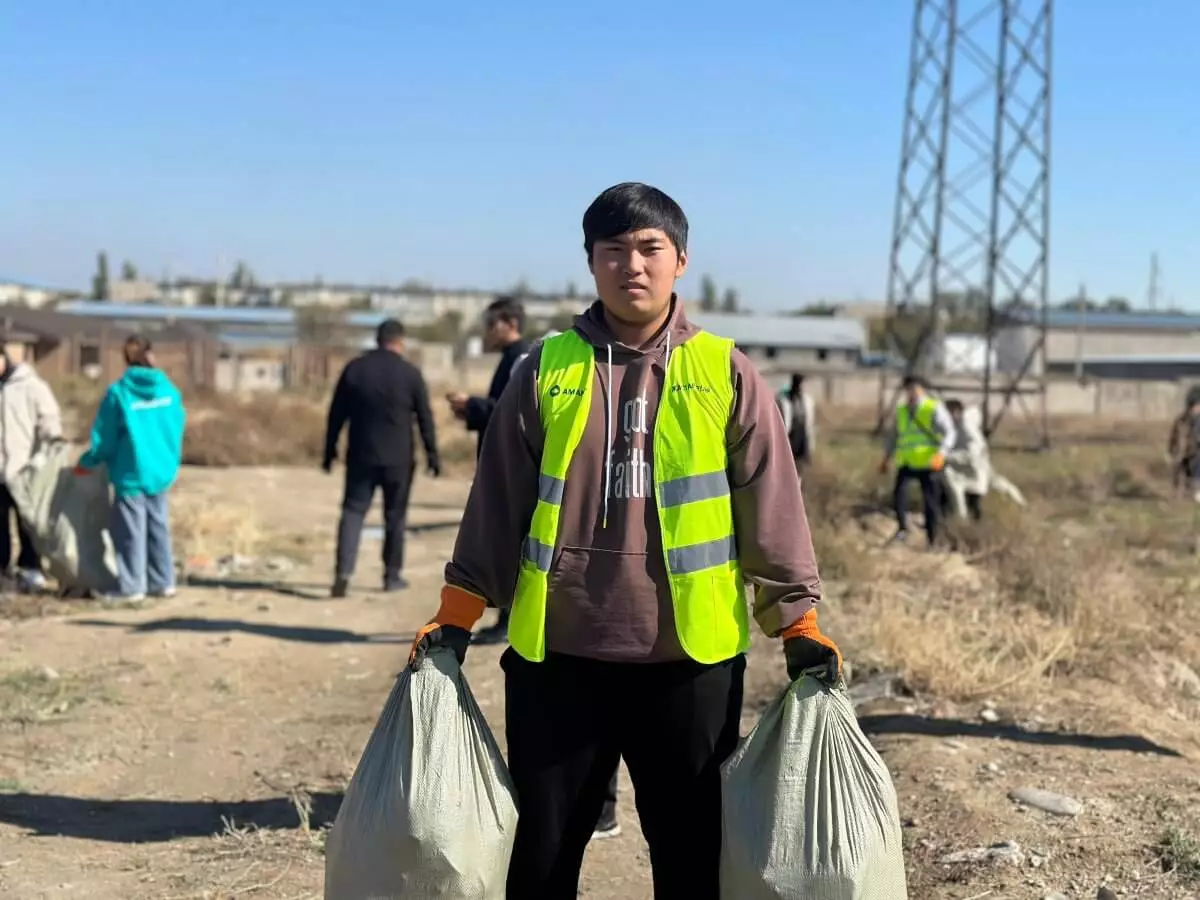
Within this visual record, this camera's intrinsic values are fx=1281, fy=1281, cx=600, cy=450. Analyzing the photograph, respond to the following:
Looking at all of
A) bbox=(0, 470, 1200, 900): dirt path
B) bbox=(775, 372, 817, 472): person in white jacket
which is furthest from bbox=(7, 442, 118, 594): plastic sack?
bbox=(775, 372, 817, 472): person in white jacket

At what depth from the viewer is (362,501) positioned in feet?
26.9

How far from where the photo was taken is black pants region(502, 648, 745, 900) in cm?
266

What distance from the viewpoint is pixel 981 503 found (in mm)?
11930

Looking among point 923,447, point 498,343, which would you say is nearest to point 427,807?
point 498,343

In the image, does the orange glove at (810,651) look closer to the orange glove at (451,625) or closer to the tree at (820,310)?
the orange glove at (451,625)

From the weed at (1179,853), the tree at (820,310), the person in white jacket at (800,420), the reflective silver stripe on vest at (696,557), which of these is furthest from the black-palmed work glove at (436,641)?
the tree at (820,310)

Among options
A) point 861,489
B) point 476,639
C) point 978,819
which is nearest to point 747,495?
point 978,819

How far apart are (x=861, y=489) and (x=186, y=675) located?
351 inches

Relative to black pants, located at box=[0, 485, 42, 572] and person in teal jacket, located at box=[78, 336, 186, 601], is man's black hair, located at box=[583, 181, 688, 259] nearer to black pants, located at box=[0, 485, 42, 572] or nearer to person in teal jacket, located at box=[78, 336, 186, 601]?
person in teal jacket, located at box=[78, 336, 186, 601]

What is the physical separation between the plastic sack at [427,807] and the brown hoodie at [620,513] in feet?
0.85

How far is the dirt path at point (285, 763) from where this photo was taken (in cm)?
387

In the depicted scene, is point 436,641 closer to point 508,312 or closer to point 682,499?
point 682,499

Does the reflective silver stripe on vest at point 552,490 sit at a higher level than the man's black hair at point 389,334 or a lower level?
lower

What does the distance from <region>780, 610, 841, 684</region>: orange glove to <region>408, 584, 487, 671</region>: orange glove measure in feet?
2.18
